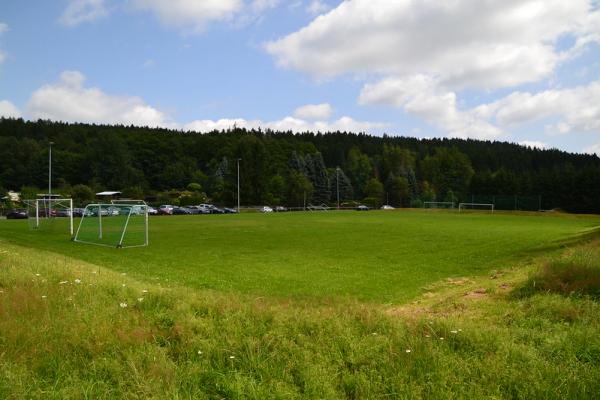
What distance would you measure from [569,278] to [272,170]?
12039 cm

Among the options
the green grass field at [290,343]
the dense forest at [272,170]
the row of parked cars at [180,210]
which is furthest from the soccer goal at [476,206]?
the green grass field at [290,343]

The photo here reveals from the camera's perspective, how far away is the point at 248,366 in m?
5.21

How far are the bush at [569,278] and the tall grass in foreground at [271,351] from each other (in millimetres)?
1223

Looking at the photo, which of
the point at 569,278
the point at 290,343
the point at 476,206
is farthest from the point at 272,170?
the point at 290,343

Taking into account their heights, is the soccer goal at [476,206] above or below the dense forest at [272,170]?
below

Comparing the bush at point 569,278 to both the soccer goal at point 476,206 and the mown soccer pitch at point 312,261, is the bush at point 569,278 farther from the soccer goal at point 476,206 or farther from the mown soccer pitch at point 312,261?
the soccer goal at point 476,206

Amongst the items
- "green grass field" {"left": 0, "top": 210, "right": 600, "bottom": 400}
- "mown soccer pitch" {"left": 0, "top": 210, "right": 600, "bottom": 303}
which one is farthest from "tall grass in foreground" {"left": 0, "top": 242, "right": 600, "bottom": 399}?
"mown soccer pitch" {"left": 0, "top": 210, "right": 600, "bottom": 303}

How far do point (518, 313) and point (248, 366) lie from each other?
201 inches

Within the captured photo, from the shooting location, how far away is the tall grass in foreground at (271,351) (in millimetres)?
4715

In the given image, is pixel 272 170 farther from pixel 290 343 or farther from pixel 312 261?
pixel 290 343

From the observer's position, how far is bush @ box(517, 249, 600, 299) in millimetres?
8758

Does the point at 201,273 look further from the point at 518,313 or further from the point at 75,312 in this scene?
the point at 518,313

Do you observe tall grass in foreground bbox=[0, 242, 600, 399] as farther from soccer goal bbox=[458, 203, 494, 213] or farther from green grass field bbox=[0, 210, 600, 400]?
soccer goal bbox=[458, 203, 494, 213]

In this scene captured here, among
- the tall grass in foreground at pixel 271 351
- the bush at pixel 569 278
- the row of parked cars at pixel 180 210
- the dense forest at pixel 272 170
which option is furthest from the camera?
the dense forest at pixel 272 170
